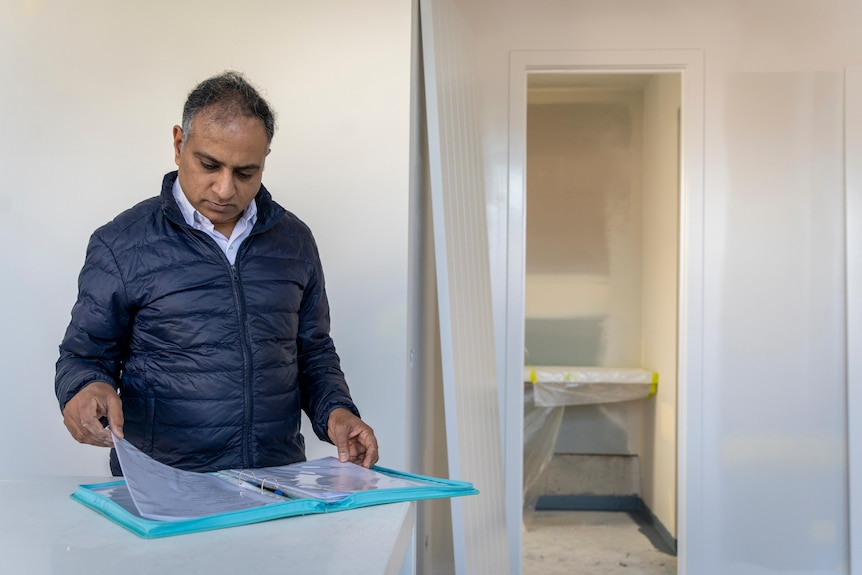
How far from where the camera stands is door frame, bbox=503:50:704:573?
349cm

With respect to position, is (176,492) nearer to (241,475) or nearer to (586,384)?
(241,475)

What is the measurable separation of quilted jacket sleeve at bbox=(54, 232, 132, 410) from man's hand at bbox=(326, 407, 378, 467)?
1.28ft

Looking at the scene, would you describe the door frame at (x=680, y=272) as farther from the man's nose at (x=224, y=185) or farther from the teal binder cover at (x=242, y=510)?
the teal binder cover at (x=242, y=510)

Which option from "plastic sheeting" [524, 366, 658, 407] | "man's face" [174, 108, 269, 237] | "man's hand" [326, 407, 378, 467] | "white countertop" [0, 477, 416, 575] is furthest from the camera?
"plastic sheeting" [524, 366, 658, 407]

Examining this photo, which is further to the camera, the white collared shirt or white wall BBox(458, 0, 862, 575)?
white wall BBox(458, 0, 862, 575)

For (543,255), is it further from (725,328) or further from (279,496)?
(279,496)

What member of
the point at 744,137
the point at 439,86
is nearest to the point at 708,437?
the point at 744,137

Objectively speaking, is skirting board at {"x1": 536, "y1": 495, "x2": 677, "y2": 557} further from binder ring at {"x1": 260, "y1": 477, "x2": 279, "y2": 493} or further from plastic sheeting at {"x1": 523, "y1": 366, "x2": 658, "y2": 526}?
binder ring at {"x1": 260, "y1": 477, "x2": 279, "y2": 493}

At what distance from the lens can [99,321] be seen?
1.56 metres

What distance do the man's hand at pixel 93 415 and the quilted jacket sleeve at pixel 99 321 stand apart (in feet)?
0.60


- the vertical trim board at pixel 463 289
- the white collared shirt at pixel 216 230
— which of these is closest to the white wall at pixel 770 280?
the vertical trim board at pixel 463 289

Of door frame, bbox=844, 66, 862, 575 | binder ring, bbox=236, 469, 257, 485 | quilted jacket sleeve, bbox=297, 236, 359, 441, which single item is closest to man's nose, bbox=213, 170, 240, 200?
quilted jacket sleeve, bbox=297, 236, 359, 441

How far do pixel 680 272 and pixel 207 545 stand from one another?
2903 millimetres

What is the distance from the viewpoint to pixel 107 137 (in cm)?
257
